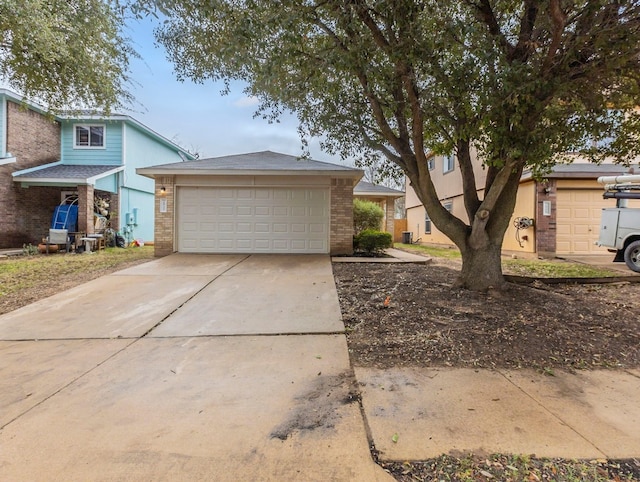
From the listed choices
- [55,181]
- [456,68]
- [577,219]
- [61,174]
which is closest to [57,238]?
[55,181]

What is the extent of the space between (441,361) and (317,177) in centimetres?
760

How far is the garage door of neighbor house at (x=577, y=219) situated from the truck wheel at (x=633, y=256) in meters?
2.60

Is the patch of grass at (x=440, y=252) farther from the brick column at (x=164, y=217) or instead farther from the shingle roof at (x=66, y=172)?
the shingle roof at (x=66, y=172)

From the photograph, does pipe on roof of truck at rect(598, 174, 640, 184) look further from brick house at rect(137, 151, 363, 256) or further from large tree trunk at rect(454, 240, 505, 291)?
brick house at rect(137, 151, 363, 256)

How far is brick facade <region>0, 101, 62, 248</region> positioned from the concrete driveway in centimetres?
1021

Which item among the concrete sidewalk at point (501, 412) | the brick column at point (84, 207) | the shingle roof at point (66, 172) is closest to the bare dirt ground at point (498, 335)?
the concrete sidewalk at point (501, 412)

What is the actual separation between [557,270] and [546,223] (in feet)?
9.94

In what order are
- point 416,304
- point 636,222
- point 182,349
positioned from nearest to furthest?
point 182,349
point 416,304
point 636,222

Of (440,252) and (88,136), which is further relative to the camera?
(88,136)

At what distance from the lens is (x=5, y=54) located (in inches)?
293

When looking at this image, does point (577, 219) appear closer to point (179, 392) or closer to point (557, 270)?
point (557, 270)

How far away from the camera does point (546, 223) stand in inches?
410

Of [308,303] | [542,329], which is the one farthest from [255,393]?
[542,329]

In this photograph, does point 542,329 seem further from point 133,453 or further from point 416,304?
point 133,453
